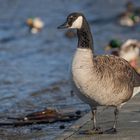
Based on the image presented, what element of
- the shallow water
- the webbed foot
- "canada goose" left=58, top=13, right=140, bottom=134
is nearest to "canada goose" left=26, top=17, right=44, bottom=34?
the shallow water

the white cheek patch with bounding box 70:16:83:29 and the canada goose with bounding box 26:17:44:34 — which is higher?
the canada goose with bounding box 26:17:44:34

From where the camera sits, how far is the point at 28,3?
3966 cm

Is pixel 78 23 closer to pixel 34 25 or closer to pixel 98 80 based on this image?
pixel 98 80

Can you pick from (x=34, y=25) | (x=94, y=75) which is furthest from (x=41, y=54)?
(x=94, y=75)

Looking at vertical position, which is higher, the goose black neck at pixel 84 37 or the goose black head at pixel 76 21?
the goose black head at pixel 76 21

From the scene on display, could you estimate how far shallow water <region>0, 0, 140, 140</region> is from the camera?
12.5 metres

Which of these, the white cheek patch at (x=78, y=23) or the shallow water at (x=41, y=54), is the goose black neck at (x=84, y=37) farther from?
the shallow water at (x=41, y=54)

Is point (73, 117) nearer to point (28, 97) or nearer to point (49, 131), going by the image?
point (49, 131)

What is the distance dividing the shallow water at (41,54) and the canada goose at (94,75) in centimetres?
A: 131

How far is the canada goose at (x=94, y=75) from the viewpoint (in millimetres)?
8453

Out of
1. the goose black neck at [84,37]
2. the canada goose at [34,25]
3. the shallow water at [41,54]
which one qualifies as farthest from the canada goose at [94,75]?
the canada goose at [34,25]

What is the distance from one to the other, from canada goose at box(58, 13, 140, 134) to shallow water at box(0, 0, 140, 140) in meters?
1.31

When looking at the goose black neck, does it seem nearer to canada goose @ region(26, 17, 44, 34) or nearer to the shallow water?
the shallow water

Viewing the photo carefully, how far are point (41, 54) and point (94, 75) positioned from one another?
12913 mm
